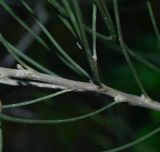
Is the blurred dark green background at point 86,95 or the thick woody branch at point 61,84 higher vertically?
the thick woody branch at point 61,84

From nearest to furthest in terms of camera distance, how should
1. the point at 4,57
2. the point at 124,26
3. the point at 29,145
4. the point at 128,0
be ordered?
the point at 4,57, the point at 128,0, the point at 124,26, the point at 29,145

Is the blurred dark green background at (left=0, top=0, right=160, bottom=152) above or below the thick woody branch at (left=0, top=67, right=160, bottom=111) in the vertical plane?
below

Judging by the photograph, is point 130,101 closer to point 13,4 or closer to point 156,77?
point 13,4

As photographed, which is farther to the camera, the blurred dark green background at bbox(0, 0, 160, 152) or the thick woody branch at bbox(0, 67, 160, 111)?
the blurred dark green background at bbox(0, 0, 160, 152)

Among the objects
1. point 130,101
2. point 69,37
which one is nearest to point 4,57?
point 69,37

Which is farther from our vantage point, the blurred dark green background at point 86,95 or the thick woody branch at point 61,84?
the blurred dark green background at point 86,95

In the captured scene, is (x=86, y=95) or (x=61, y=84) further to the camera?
(x=86, y=95)

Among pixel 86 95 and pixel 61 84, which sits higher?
pixel 61 84

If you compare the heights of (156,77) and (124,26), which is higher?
(124,26)
